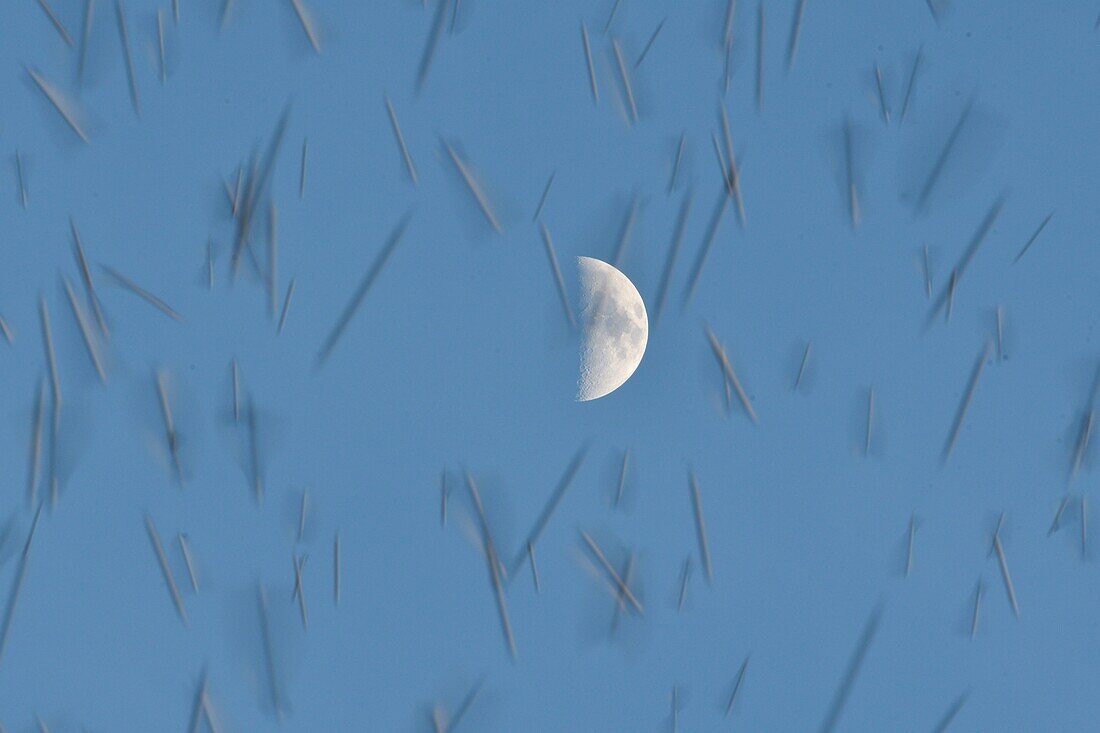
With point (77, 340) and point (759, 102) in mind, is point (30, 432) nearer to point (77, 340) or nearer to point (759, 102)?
point (77, 340)

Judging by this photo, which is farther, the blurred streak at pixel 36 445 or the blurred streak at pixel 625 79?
the blurred streak at pixel 625 79

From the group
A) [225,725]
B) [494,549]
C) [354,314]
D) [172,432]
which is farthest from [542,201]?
[225,725]

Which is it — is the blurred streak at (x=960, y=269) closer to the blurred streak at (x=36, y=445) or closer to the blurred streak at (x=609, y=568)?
the blurred streak at (x=609, y=568)

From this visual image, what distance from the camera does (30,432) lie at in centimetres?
158

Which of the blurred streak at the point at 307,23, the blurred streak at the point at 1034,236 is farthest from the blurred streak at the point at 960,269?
the blurred streak at the point at 307,23

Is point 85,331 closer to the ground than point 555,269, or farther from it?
closer to the ground

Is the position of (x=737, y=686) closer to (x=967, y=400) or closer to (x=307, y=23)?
(x=967, y=400)

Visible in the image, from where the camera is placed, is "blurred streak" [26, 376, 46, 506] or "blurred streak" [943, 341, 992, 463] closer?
"blurred streak" [26, 376, 46, 506]

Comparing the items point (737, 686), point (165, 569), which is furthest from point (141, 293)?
point (737, 686)

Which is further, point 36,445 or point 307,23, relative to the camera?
point 307,23

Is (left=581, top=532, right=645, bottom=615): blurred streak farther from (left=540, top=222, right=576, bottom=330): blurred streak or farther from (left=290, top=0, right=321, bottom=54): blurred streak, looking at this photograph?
(left=290, top=0, right=321, bottom=54): blurred streak

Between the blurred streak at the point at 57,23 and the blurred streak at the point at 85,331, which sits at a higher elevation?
the blurred streak at the point at 57,23

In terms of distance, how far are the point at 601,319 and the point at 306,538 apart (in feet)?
1.94

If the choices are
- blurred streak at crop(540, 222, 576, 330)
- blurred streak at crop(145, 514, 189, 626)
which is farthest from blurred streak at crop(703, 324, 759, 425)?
blurred streak at crop(145, 514, 189, 626)
